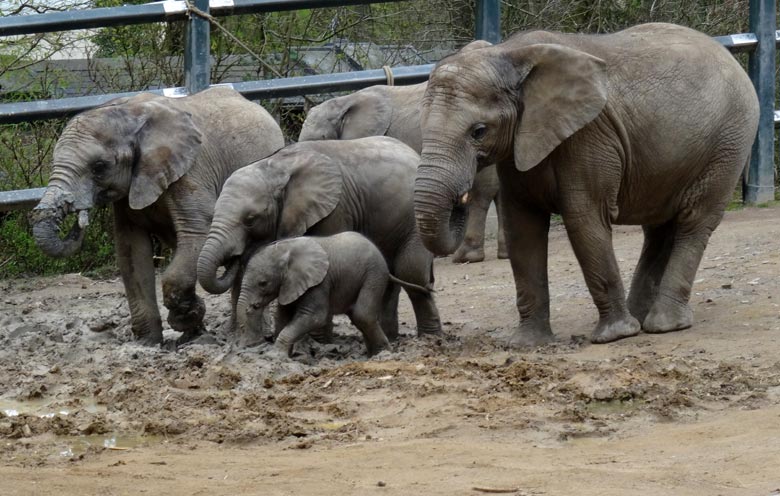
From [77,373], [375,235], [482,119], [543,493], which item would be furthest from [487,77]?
[543,493]

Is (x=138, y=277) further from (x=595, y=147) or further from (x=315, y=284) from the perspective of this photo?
(x=595, y=147)

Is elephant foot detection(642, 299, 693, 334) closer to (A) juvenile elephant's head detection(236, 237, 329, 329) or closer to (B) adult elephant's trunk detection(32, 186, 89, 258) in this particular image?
(A) juvenile elephant's head detection(236, 237, 329, 329)

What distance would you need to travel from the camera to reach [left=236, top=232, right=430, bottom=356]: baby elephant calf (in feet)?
28.6

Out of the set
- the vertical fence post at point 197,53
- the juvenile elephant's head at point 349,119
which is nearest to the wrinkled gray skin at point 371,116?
the juvenile elephant's head at point 349,119

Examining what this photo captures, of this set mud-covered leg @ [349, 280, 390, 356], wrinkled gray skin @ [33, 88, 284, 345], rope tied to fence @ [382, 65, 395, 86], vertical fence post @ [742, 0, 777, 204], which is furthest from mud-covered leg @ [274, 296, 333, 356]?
vertical fence post @ [742, 0, 777, 204]

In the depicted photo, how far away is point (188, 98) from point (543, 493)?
563cm

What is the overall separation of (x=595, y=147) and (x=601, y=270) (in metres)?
0.76

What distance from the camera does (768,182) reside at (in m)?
14.8

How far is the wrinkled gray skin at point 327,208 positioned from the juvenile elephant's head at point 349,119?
275 cm

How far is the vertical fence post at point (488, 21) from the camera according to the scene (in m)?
13.9

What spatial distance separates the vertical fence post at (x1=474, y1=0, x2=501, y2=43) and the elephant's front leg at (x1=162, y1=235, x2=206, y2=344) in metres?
5.30

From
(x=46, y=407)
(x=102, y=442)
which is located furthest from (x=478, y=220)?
(x=102, y=442)

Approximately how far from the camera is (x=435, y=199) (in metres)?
8.19

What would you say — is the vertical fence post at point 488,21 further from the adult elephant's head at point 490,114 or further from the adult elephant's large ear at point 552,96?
the adult elephant's large ear at point 552,96
